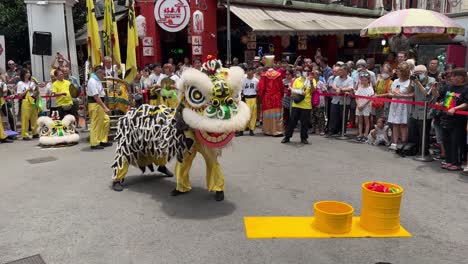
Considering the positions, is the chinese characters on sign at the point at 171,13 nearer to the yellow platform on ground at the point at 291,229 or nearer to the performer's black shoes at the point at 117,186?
the performer's black shoes at the point at 117,186

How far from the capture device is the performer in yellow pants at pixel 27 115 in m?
11.2

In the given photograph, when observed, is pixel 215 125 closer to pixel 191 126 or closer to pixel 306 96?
pixel 191 126

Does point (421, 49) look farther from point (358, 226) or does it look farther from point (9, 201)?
point (9, 201)

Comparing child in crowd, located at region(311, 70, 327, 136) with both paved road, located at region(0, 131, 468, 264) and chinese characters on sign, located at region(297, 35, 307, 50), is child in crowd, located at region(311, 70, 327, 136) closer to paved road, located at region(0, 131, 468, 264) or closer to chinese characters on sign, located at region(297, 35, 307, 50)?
paved road, located at region(0, 131, 468, 264)

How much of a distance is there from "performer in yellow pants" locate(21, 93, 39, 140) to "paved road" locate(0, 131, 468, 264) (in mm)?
2332

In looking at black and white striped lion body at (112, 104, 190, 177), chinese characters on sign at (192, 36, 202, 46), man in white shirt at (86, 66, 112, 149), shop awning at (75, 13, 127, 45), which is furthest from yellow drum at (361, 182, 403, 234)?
shop awning at (75, 13, 127, 45)

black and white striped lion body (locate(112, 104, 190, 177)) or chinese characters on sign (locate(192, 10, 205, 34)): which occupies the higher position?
chinese characters on sign (locate(192, 10, 205, 34))

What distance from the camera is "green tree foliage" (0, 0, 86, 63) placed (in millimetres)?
20938

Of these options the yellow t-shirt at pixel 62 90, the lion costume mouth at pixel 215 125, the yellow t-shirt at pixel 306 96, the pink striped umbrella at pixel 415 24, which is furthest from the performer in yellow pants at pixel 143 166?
the pink striped umbrella at pixel 415 24

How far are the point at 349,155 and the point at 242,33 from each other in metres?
10.8

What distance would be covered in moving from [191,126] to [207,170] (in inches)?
37.0

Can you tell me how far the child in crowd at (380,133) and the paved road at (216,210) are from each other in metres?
0.86

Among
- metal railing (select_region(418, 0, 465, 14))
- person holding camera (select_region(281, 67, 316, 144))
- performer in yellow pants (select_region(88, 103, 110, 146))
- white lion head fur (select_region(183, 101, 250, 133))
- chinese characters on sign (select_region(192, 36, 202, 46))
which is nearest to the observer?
white lion head fur (select_region(183, 101, 250, 133))

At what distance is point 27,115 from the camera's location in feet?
36.9
